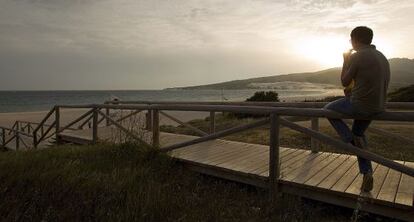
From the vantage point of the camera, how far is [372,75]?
4.36 meters

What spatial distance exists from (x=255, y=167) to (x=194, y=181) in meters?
0.93

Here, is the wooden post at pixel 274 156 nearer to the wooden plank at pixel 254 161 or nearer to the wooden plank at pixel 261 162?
the wooden plank at pixel 261 162

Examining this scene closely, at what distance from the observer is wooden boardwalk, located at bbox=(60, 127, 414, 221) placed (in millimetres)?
4598

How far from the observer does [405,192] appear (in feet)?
15.7

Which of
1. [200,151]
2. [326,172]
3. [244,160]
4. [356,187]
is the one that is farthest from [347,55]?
[200,151]

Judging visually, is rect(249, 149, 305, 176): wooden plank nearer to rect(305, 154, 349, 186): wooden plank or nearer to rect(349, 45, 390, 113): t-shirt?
rect(305, 154, 349, 186): wooden plank

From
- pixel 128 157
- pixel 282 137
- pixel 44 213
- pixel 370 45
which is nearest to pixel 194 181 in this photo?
pixel 128 157

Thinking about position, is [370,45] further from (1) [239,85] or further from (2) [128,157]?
(1) [239,85]

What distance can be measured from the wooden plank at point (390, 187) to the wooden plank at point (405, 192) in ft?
0.17

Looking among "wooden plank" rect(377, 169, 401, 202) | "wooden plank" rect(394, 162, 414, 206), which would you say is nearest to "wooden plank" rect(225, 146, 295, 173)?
"wooden plank" rect(377, 169, 401, 202)

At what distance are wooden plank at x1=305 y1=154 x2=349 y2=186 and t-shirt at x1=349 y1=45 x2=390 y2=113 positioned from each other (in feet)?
4.03

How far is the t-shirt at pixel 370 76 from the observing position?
4355mm

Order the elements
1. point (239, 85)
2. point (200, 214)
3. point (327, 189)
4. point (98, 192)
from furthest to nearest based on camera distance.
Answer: point (239, 85) < point (327, 189) < point (98, 192) < point (200, 214)

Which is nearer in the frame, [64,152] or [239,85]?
[64,152]
